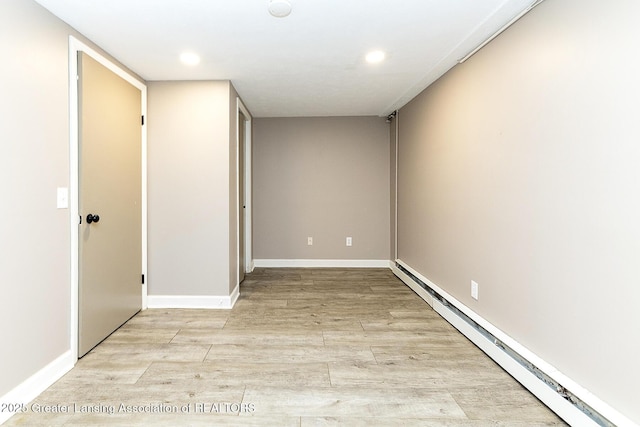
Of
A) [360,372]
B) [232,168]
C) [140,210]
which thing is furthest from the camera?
[232,168]

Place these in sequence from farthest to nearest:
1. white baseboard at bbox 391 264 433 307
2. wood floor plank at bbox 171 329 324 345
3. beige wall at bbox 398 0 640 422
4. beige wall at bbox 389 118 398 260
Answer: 1. beige wall at bbox 389 118 398 260
2. white baseboard at bbox 391 264 433 307
3. wood floor plank at bbox 171 329 324 345
4. beige wall at bbox 398 0 640 422

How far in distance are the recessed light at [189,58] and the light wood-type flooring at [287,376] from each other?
211cm

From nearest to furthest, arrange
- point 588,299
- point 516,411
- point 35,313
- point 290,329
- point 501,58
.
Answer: point 588,299
point 516,411
point 35,313
point 501,58
point 290,329

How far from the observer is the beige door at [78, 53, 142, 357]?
2121 mm

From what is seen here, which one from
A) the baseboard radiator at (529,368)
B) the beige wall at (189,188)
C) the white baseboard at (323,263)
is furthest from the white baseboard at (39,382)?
the white baseboard at (323,263)

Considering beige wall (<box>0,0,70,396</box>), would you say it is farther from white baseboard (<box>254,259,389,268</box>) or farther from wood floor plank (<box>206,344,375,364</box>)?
white baseboard (<box>254,259,389,268</box>)

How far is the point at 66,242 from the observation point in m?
1.97

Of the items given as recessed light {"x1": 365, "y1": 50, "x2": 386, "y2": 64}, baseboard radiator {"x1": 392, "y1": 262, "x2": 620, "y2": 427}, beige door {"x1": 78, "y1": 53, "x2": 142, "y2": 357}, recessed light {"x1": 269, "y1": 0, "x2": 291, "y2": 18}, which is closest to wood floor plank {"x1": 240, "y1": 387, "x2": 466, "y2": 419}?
baseboard radiator {"x1": 392, "y1": 262, "x2": 620, "y2": 427}

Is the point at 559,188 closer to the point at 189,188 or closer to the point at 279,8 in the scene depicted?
the point at 279,8

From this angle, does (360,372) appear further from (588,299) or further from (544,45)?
(544,45)

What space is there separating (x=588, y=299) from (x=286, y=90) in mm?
2949

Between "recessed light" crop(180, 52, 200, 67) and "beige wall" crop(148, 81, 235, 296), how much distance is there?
1.20 feet

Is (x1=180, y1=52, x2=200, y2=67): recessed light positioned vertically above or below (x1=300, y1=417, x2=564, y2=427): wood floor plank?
above

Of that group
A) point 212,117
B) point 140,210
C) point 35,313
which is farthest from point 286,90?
point 35,313
